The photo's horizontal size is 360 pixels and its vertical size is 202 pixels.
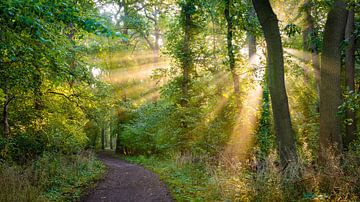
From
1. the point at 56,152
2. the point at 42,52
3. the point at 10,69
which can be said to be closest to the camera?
the point at 42,52

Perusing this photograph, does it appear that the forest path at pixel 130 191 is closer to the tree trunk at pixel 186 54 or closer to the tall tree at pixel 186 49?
the tree trunk at pixel 186 54

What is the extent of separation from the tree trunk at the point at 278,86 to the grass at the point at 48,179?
5.48m

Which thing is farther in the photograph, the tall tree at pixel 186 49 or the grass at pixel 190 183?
the tall tree at pixel 186 49

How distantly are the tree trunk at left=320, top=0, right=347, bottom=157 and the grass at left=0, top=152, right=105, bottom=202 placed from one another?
6774mm

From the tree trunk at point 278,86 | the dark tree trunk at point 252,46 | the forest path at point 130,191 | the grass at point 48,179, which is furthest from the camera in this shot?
the dark tree trunk at point 252,46

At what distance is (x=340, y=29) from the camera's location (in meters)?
7.63

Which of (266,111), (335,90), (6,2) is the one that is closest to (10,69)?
(6,2)

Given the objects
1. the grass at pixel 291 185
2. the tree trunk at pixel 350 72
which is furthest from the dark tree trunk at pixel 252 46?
the grass at pixel 291 185

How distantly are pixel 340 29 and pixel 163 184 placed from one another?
22.5ft

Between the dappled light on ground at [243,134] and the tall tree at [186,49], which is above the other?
the tall tree at [186,49]

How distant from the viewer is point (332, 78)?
7711 mm

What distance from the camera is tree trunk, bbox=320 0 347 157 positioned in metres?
7.54

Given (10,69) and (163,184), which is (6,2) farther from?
(163,184)

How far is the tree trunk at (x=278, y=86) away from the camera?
7.18 meters
